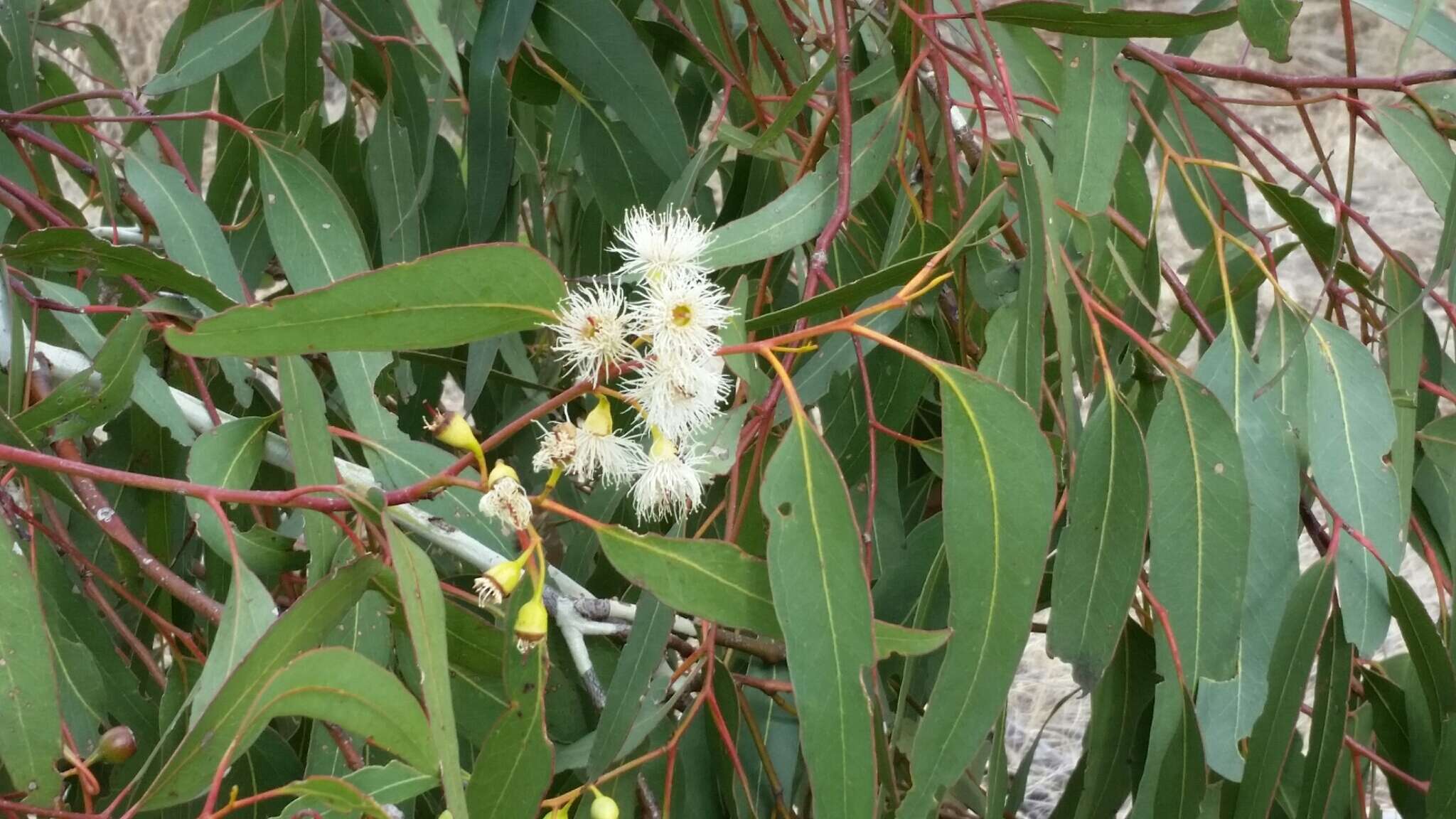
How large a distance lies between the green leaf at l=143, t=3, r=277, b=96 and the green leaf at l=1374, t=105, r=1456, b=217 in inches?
27.7

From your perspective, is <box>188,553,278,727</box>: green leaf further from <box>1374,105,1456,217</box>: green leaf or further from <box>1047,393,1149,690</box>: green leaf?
<box>1374,105,1456,217</box>: green leaf

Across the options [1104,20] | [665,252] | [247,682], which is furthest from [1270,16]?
[247,682]

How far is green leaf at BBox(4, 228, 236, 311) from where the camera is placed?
1.94 ft

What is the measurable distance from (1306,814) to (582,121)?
631 millimetres

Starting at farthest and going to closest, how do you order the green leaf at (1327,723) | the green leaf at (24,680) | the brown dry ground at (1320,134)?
the brown dry ground at (1320,134) < the green leaf at (1327,723) < the green leaf at (24,680)

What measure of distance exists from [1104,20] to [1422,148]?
0.32 m

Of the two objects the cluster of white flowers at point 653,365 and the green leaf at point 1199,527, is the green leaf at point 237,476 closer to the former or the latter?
the cluster of white flowers at point 653,365

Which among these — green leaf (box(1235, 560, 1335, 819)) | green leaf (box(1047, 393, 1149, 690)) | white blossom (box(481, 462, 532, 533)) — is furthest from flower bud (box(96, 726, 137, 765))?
green leaf (box(1235, 560, 1335, 819))

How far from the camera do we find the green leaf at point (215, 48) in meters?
0.77

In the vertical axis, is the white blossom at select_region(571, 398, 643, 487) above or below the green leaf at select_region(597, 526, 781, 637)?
above

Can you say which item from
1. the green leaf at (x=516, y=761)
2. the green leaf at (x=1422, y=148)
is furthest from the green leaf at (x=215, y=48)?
the green leaf at (x=1422, y=148)

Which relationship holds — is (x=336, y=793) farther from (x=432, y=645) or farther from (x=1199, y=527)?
(x=1199, y=527)

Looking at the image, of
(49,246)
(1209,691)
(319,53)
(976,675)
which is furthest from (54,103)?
(1209,691)

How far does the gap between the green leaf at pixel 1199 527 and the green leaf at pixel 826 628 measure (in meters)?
0.20
